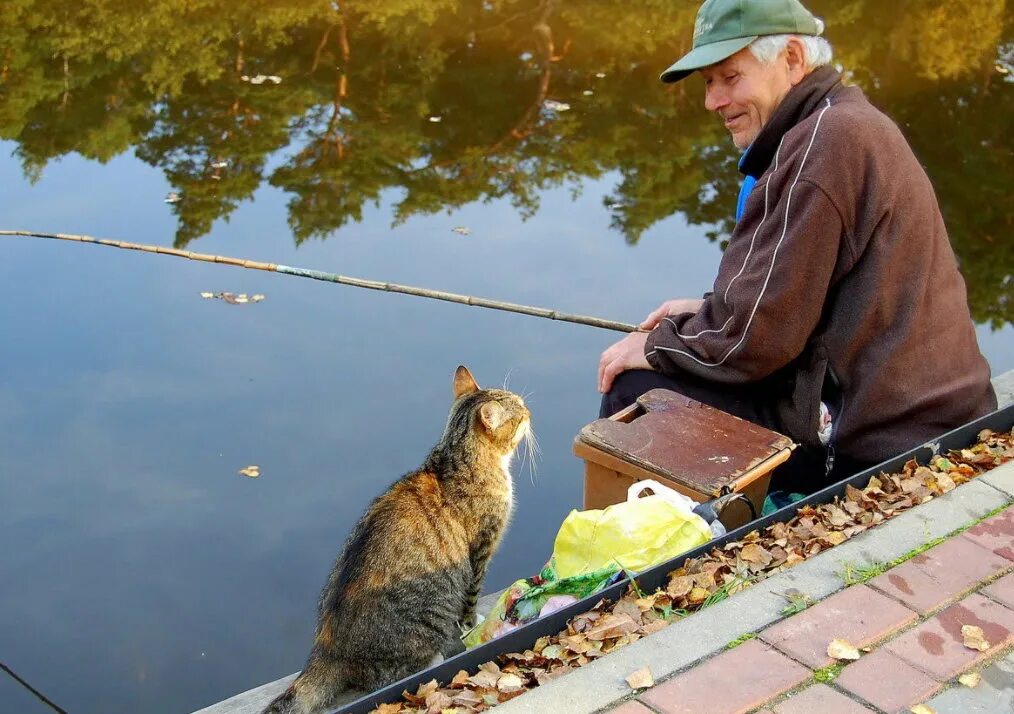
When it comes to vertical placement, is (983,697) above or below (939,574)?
below

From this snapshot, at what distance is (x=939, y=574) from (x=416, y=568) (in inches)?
60.6

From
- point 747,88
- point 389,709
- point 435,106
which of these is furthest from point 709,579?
point 435,106

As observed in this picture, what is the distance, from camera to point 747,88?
11.8ft

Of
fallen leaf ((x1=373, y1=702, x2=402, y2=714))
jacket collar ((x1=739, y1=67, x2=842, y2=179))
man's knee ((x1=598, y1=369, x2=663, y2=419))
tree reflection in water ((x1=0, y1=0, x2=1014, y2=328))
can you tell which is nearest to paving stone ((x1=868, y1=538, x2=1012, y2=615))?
fallen leaf ((x1=373, y1=702, x2=402, y2=714))

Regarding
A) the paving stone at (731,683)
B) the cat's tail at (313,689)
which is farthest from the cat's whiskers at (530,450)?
the paving stone at (731,683)

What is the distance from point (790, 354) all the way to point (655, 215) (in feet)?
14.7

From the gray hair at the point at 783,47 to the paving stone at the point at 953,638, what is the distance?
177 cm

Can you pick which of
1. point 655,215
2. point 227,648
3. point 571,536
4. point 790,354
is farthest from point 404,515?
point 655,215

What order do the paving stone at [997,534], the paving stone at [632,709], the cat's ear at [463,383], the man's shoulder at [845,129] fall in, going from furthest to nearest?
the cat's ear at [463,383]
the man's shoulder at [845,129]
the paving stone at [997,534]
the paving stone at [632,709]

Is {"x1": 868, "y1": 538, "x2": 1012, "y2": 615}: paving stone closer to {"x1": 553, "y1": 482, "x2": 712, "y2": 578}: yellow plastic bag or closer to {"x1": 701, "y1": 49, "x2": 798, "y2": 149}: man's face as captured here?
{"x1": 553, "y1": 482, "x2": 712, "y2": 578}: yellow plastic bag

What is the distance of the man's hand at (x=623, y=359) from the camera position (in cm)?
382

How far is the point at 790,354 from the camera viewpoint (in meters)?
3.42

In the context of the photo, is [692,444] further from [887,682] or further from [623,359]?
[887,682]

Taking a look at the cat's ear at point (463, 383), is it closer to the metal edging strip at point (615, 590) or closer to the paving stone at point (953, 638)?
the metal edging strip at point (615, 590)
